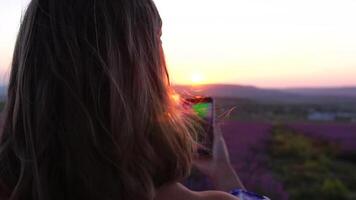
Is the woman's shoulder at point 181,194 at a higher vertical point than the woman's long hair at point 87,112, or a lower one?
lower

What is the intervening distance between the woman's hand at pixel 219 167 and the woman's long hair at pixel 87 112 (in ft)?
1.44

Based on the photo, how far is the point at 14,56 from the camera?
1.62 meters

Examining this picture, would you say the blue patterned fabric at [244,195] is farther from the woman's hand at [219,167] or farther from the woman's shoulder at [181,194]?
the woman's shoulder at [181,194]

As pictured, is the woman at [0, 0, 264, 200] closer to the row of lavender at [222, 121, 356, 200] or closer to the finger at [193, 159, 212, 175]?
the finger at [193, 159, 212, 175]

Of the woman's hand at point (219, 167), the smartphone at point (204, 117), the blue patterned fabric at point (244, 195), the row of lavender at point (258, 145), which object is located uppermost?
the smartphone at point (204, 117)

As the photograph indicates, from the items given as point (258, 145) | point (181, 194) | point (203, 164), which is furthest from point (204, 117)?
point (258, 145)

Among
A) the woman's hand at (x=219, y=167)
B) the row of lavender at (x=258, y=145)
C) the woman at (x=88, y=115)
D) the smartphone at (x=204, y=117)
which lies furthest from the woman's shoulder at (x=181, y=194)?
the row of lavender at (x=258, y=145)

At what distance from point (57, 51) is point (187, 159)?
41 centimetres

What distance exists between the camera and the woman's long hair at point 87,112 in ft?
4.90

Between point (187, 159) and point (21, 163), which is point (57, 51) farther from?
point (187, 159)

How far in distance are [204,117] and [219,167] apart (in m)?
0.26

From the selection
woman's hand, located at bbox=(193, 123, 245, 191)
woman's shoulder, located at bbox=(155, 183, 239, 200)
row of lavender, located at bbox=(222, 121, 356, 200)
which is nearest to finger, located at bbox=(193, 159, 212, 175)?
woman's hand, located at bbox=(193, 123, 245, 191)

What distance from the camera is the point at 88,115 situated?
149 centimetres

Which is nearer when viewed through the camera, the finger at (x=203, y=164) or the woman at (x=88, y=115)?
the woman at (x=88, y=115)
